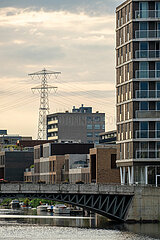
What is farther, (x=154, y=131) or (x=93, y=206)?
(x=154, y=131)

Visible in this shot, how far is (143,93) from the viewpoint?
140250 millimetres

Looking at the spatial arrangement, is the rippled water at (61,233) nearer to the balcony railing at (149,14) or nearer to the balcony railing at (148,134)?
the balcony railing at (148,134)

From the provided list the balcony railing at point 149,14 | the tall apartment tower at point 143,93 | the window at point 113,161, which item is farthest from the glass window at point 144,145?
the window at point 113,161

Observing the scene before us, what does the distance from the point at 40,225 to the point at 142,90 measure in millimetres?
29479

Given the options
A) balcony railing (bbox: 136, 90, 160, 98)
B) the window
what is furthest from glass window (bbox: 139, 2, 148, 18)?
the window

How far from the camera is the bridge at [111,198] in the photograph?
5000 inches

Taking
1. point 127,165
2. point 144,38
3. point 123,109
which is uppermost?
point 144,38

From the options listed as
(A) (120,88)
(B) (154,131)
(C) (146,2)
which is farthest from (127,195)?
(C) (146,2)

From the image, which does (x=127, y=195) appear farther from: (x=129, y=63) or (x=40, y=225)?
(x=129, y=63)

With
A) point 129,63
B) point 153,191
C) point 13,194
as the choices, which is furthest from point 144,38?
point 13,194

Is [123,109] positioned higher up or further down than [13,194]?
higher up

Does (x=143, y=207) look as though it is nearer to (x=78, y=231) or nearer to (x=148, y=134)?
(x=148, y=134)

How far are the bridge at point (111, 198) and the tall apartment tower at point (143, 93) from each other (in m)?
9.91

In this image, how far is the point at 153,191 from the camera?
130625 millimetres
